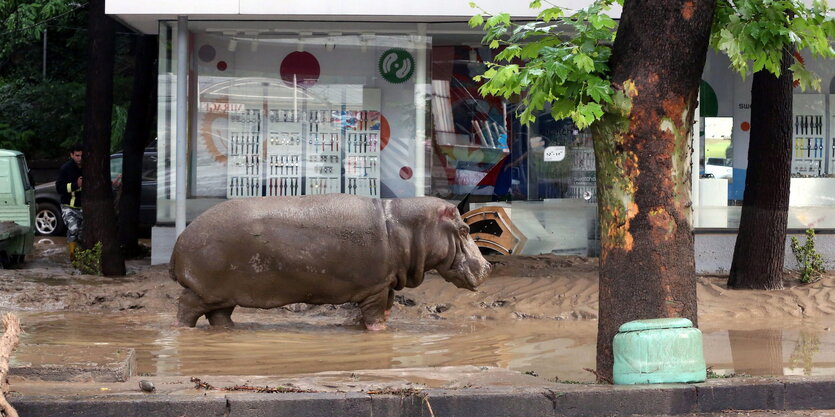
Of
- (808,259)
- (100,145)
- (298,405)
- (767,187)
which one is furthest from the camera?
(100,145)

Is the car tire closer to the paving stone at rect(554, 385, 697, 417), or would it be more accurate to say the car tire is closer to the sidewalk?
the sidewalk

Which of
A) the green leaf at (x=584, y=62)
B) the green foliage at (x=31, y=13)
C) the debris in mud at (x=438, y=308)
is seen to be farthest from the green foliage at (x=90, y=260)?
the green foliage at (x=31, y=13)

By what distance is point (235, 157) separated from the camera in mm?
15109

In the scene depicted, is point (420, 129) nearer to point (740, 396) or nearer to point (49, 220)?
point (740, 396)

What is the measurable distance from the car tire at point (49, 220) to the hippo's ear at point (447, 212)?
1368 cm

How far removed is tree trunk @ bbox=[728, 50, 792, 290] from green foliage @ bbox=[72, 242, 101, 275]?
8.22 m

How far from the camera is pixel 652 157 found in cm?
703

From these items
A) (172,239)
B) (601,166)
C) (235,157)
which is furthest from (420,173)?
(601,166)

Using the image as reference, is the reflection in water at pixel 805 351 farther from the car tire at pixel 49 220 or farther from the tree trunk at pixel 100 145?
the car tire at pixel 49 220

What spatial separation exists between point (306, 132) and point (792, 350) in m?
8.02

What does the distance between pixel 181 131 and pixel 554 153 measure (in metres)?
5.49

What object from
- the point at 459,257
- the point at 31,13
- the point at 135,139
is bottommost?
the point at 459,257

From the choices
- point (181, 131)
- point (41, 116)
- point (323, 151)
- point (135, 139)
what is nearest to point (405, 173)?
point (323, 151)

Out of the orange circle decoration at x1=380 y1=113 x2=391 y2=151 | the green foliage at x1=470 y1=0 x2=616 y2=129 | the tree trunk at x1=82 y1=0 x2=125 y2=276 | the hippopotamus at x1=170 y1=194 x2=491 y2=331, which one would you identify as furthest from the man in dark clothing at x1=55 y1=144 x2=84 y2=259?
the green foliage at x1=470 y1=0 x2=616 y2=129
